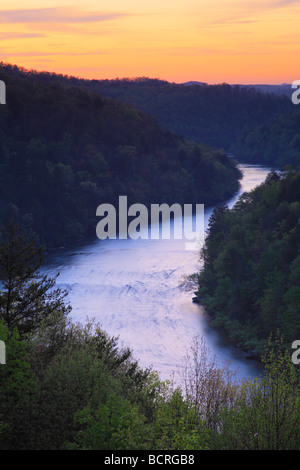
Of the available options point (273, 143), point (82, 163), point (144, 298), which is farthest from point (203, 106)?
point (144, 298)

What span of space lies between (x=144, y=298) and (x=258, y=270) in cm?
624

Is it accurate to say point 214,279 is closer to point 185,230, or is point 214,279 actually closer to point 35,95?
point 185,230

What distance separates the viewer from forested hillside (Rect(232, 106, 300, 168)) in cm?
9608

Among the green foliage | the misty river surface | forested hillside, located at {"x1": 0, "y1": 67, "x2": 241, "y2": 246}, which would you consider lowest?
the misty river surface

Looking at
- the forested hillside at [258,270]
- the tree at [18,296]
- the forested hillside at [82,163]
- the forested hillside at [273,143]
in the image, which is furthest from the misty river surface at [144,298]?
the forested hillside at [273,143]

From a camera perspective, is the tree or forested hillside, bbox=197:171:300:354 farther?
forested hillside, bbox=197:171:300:354

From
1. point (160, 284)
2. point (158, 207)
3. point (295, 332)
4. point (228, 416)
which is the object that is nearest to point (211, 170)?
point (158, 207)

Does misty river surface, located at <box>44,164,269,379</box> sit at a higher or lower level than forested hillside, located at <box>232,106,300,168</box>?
lower

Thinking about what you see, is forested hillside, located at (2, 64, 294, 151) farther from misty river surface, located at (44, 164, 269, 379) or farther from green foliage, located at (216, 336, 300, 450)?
green foliage, located at (216, 336, 300, 450)

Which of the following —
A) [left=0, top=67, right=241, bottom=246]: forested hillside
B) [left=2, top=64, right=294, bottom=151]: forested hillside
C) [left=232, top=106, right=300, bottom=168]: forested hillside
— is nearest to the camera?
[left=0, top=67, right=241, bottom=246]: forested hillside

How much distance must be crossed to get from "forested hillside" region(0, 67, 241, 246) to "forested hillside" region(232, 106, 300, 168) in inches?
709

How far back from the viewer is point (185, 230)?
50.1 metres

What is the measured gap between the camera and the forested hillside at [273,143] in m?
96.1

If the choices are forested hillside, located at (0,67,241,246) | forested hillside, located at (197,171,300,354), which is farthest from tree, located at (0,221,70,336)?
forested hillside, located at (0,67,241,246)
